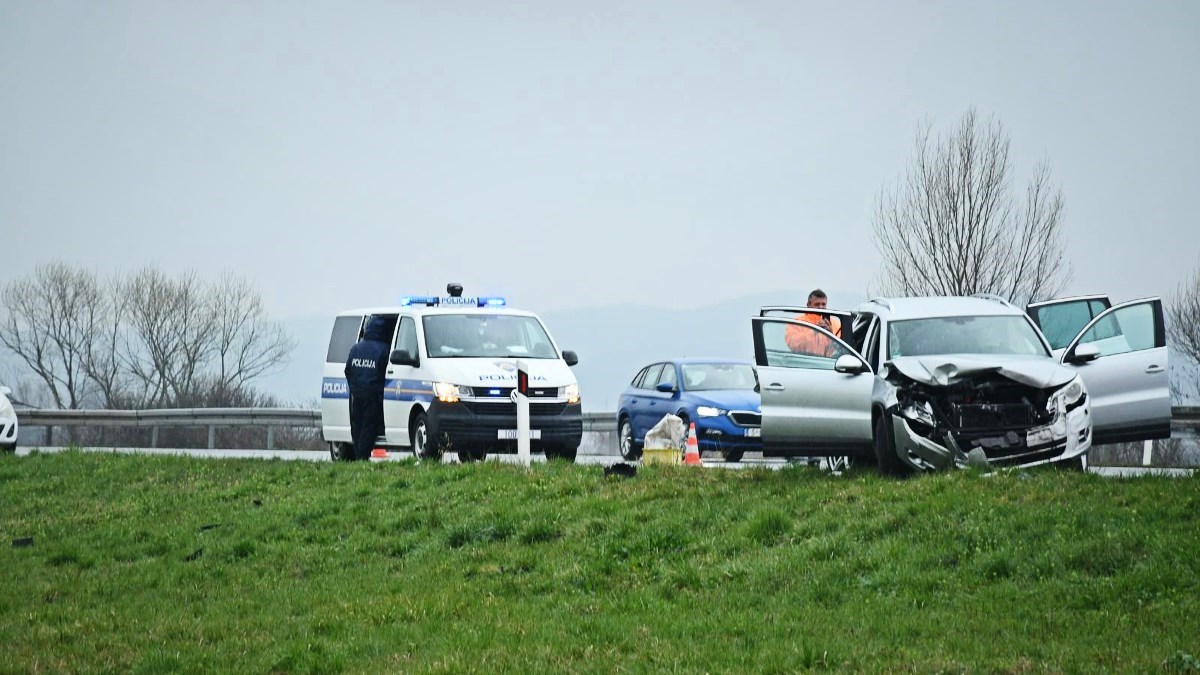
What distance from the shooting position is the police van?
1870 centimetres

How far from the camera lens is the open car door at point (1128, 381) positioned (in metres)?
13.5

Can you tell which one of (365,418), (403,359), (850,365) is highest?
(403,359)

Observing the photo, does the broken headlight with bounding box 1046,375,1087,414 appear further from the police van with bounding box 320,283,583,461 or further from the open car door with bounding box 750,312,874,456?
the police van with bounding box 320,283,583,461

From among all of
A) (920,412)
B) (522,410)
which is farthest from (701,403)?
(920,412)

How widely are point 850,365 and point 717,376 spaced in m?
8.76

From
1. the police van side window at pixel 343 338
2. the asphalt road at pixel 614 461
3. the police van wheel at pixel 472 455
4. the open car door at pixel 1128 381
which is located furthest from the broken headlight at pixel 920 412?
the police van side window at pixel 343 338

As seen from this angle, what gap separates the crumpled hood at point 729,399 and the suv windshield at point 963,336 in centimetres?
636

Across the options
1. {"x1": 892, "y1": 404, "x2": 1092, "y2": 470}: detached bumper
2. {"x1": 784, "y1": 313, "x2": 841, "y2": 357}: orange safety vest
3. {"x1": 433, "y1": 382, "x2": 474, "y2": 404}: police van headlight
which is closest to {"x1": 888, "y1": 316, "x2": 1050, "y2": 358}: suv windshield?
{"x1": 784, "y1": 313, "x2": 841, "y2": 357}: orange safety vest

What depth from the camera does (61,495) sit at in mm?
18500

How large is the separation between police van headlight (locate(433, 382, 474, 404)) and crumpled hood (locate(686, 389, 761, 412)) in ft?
14.1

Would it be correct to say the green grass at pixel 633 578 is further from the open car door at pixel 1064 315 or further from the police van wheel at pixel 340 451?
the police van wheel at pixel 340 451

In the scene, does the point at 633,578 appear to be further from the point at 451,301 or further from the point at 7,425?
the point at 7,425

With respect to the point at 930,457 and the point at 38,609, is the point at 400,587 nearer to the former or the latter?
the point at 38,609

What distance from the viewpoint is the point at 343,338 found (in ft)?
73.0
